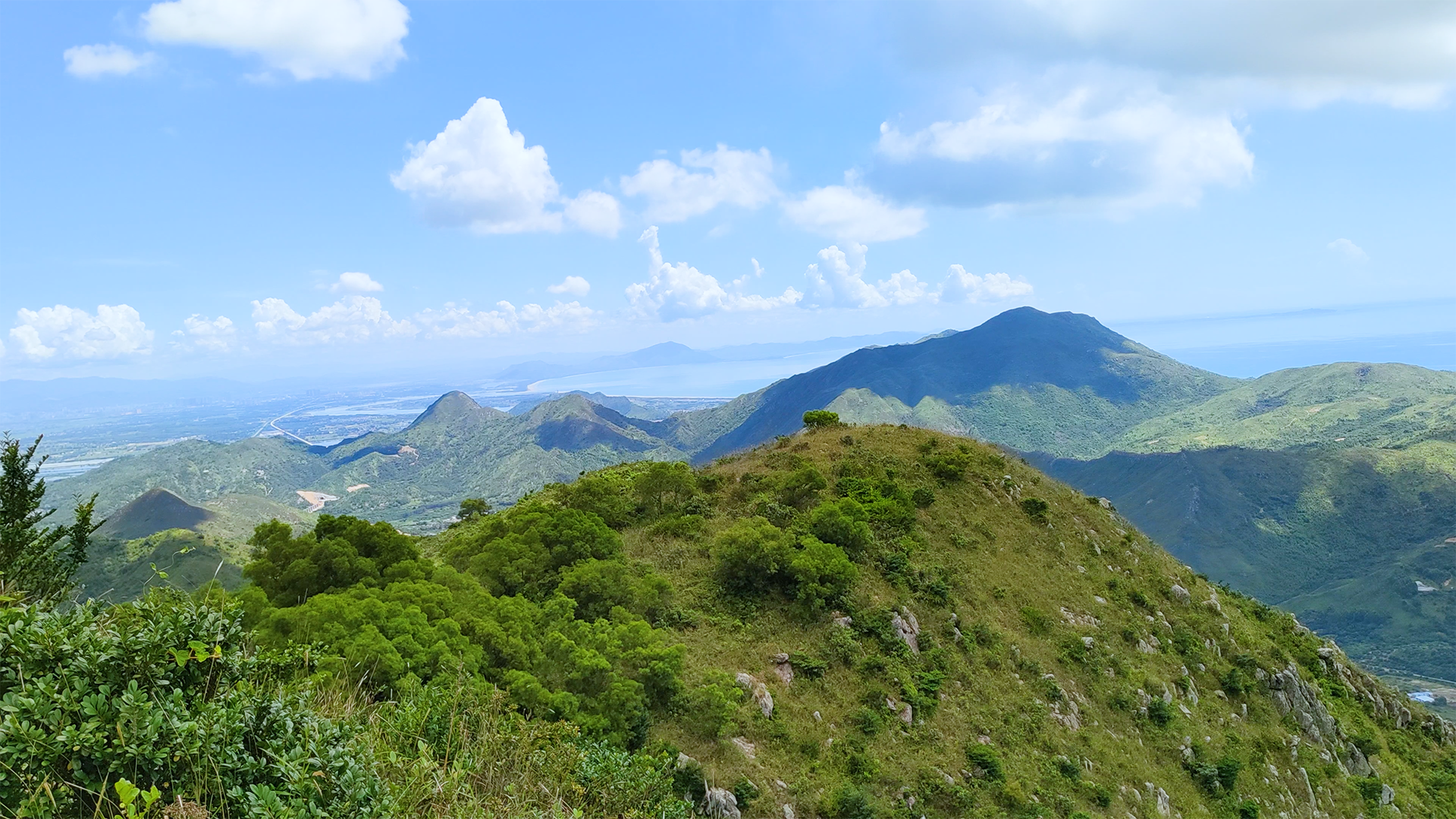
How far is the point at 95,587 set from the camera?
64500 mm

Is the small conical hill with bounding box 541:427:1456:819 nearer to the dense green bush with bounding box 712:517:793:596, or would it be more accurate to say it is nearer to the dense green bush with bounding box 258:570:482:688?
the dense green bush with bounding box 712:517:793:596

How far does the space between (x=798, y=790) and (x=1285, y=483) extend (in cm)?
18365

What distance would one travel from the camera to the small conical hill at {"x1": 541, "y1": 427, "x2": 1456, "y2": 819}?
20188 millimetres

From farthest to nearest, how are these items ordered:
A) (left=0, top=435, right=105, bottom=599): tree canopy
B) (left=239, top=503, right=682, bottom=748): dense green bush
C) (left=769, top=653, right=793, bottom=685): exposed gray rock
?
(left=769, top=653, right=793, bottom=685): exposed gray rock → (left=0, top=435, right=105, bottom=599): tree canopy → (left=239, top=503, right=682, bottom=748): dense green bush


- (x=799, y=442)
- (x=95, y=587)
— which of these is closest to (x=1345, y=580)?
(x=799, y=442)

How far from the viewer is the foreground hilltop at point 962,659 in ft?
66.8

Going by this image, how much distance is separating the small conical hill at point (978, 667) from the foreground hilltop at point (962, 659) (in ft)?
0.33

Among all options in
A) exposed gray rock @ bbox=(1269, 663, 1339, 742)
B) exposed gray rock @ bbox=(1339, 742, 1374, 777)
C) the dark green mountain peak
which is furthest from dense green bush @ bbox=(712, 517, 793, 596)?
the dark green mountain peak

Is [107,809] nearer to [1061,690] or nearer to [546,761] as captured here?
[546,761]

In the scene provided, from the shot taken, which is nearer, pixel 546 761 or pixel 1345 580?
pixel 546 761

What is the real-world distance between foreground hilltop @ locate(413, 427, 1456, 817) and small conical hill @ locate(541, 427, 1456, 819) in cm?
10

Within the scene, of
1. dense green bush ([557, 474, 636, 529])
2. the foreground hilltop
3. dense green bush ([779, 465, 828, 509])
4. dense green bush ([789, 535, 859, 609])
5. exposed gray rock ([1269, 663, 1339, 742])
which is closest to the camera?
the foreground hilltop

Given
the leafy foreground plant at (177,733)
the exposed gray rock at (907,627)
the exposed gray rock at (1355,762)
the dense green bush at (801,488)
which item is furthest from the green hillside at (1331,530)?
the leafy foreground plant at (177,733)

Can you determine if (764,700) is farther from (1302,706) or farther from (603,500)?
(1302,706)
